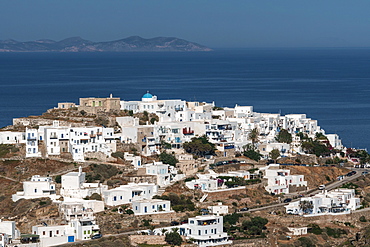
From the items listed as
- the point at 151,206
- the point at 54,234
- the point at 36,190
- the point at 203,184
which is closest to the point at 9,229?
the point at 54,234

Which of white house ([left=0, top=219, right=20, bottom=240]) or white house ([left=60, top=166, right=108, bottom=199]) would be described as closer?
white house ([left=0, top=219, right=20, bottom=240])

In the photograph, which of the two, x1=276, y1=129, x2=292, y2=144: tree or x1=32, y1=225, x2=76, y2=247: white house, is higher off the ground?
x1=276, y1=129, x2=292, y2=144: tree

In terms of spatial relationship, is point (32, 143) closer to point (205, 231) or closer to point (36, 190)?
point (36, 190)

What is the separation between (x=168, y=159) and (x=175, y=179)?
9.00 feet

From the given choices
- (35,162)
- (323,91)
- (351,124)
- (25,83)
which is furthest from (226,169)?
(25,83)

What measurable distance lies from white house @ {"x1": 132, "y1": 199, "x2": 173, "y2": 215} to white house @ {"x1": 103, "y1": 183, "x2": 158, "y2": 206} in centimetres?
92

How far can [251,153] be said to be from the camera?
63188 mm

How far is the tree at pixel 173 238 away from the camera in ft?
150

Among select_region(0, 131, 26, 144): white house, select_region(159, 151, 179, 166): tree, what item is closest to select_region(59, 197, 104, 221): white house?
select_region(159, 151, 179, 166): tree

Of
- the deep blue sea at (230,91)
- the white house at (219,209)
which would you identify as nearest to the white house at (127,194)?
the white house at (219,209)

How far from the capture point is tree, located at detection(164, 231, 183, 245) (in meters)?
45.7

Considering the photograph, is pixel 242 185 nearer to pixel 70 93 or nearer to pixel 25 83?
pixel 70 93

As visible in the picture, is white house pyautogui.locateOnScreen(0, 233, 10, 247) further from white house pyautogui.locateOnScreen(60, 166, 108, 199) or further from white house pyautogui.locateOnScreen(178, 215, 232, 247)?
white house pyautogui.locateOnScreen(178, 215, 232, 247)

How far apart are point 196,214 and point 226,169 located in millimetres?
9787
